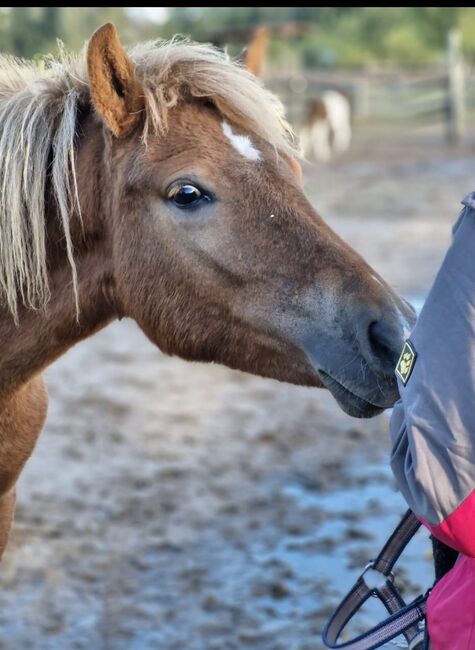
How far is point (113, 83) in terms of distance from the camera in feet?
6.35

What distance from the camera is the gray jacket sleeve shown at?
1.30m

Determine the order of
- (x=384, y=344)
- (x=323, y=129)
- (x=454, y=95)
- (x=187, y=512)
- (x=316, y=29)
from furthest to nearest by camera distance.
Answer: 1. (x=316, y=29)
2. (x=454, y=95)
3. (x=323, y=129)
4. (x=187, y=512)
5. (x=384, y=344)

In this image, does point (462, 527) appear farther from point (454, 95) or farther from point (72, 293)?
point (454, 95)

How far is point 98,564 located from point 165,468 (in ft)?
3.09

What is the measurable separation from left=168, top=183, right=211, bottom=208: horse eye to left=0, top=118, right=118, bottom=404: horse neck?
0.21 meters

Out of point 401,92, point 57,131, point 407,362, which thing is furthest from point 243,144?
point 401,92

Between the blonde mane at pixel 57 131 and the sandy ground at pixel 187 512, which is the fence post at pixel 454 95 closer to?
the sandy ground at pixel 187 512

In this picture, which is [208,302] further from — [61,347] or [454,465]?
[454,465]

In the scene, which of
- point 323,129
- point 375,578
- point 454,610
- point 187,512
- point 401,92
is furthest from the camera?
point 401,92

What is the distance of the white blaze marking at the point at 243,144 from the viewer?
6.29 ft

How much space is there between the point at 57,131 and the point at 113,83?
18cm

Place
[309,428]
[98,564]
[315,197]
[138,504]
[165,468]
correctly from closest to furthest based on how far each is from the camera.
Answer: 1. [98,564]
2. [138,504]
3. [165,468]
4. [309,428]
5. [315,197]

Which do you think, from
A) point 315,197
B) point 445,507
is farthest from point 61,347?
point 315,197

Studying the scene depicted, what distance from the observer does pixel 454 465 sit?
1.32 meters
